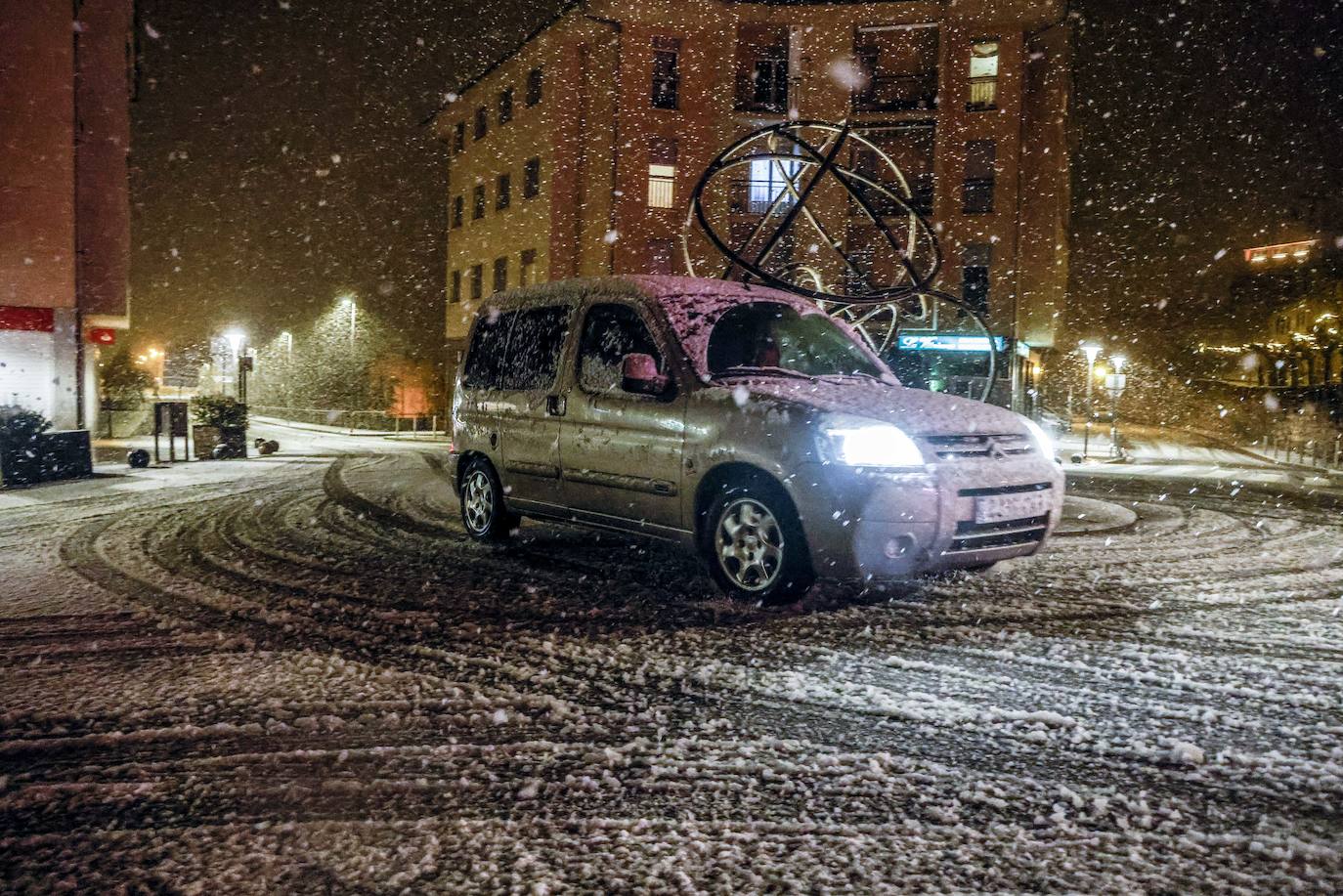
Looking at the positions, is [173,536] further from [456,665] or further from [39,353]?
[39,353]

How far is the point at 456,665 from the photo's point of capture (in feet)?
15.8

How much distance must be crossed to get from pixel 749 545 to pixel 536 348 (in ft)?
8.95

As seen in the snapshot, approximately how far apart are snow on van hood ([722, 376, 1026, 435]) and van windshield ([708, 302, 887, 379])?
32 centimetres

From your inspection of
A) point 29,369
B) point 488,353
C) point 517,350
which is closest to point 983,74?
point 29,369

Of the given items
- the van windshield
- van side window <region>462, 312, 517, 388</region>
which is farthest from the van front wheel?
the van windshield

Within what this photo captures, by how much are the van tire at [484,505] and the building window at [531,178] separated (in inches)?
1202

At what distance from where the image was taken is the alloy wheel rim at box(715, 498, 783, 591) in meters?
5.98

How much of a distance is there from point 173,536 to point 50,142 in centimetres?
1760

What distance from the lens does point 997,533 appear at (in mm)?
6020

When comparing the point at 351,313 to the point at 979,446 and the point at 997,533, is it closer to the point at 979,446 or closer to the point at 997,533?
the point at 979,446

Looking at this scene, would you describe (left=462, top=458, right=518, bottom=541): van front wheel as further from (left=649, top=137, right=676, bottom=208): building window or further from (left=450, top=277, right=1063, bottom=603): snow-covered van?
(left=649, top=137, right=676, bottom=208): building window

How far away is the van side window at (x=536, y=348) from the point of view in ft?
25.3

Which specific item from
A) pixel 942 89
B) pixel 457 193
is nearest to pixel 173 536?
pixel 942 89

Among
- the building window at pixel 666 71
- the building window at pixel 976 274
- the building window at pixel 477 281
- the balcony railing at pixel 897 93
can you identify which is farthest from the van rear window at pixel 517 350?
the building window at pixel 477 281
